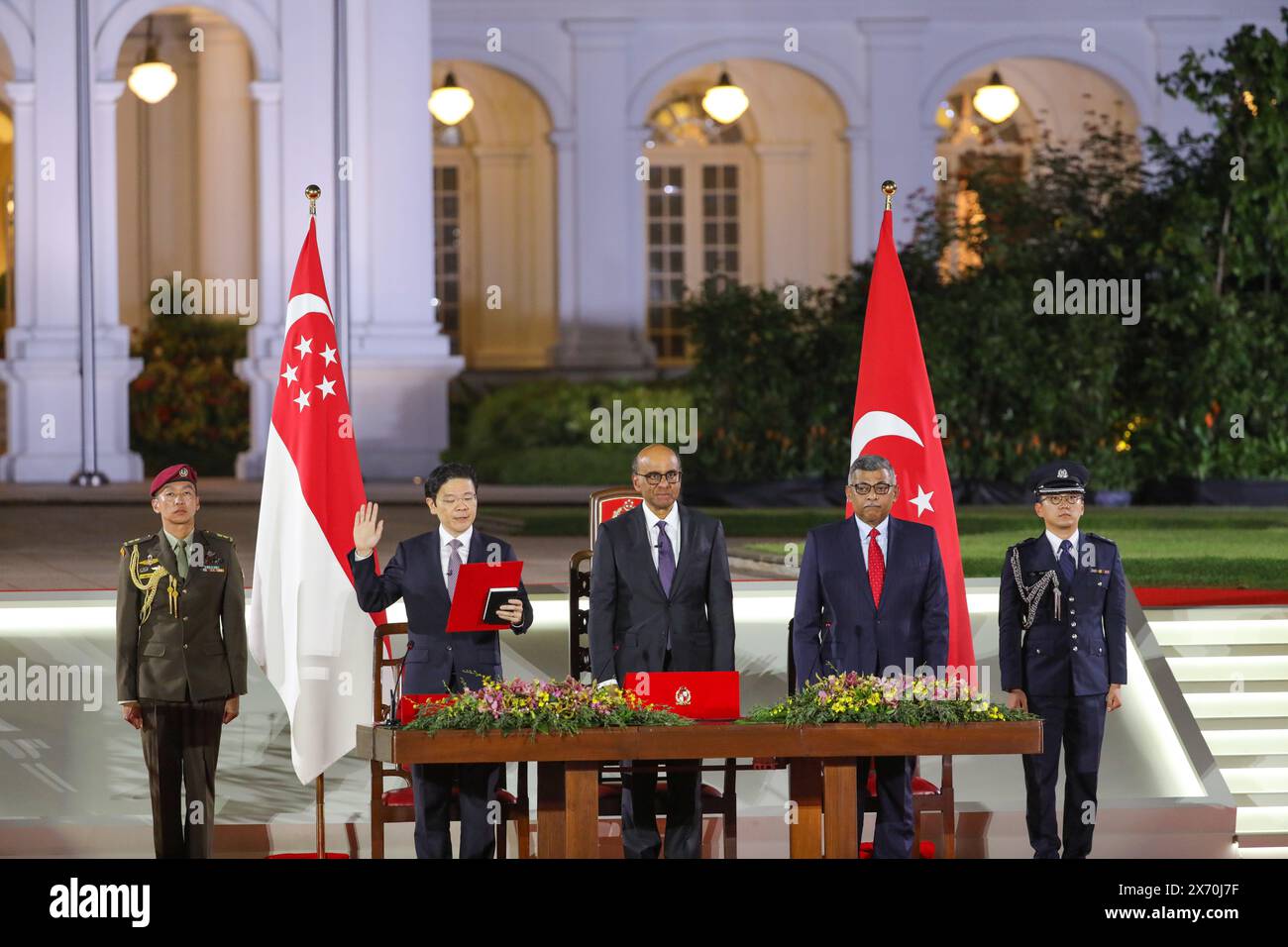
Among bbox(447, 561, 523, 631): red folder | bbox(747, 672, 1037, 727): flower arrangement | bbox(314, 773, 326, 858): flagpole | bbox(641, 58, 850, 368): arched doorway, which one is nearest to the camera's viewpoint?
bbox(747, 672, 1037, 727): flower arrangement

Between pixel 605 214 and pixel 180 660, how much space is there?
59.0 feet

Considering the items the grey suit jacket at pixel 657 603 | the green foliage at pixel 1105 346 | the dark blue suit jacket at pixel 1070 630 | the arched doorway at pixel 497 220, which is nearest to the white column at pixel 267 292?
the green foliage at pixel 1105 346

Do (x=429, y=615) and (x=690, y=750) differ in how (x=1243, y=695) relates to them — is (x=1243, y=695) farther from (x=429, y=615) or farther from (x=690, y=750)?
(x=429, y=615)

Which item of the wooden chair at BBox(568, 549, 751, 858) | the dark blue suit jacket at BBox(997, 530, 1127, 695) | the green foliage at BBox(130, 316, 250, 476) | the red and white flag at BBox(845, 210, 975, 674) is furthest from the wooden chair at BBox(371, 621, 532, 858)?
the green foliage at BBox(130, 316, 250, 476)

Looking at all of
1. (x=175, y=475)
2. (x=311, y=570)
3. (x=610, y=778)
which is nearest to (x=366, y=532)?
(x=175, y=475)

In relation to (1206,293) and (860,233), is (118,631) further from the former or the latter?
(860,233)

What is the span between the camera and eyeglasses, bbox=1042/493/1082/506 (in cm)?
777

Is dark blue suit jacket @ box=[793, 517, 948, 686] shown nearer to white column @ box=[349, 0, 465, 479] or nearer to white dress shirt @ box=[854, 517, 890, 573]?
white dress shirt @ box=[854, 517, 890, 573]

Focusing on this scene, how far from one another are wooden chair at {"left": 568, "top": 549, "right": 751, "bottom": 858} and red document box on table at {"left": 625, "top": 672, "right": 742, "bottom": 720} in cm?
45

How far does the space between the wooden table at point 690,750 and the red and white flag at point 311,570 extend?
1611mm

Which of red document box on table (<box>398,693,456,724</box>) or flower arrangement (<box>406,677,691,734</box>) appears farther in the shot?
red document box on table (<box>398,693,456,724</box>)

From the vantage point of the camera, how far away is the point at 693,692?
6.89 metres

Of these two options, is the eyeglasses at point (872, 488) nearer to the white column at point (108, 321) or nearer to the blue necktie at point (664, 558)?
the blue necktie at point (664, 558)
